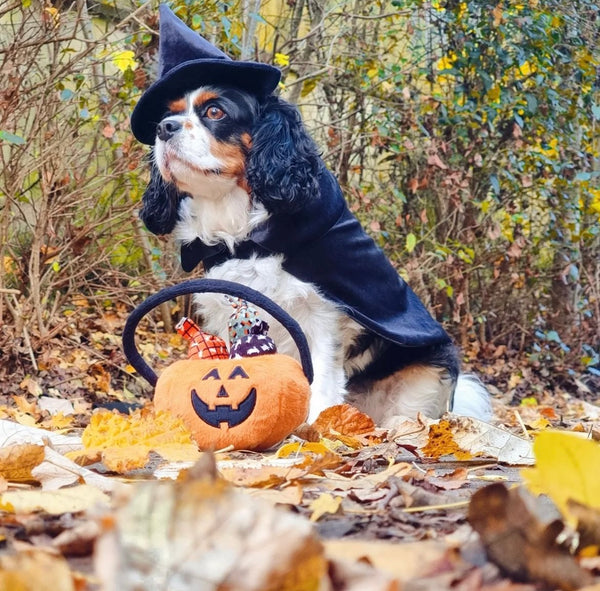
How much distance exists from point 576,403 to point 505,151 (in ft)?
6.84

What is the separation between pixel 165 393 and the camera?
2.43 metres

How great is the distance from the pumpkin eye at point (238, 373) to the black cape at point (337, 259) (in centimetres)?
86

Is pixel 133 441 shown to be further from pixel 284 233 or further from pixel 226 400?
pixel 284 233

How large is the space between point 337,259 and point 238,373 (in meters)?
0.93

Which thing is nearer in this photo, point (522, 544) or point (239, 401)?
point (522, 544)

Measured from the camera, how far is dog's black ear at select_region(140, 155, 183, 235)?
140 inches

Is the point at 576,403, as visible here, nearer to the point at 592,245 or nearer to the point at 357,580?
the point at 592,245

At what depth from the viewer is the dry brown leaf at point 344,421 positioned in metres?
2.79

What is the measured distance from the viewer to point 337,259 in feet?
10.3

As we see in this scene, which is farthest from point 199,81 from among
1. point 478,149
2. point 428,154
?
point 478,149

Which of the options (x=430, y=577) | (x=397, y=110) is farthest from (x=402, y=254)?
(x=430, y=577)

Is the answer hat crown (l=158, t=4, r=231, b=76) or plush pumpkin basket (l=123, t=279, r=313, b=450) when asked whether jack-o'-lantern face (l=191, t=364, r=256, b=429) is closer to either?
plush pumpkin basket (l=123, t=279, r=313, b=450)

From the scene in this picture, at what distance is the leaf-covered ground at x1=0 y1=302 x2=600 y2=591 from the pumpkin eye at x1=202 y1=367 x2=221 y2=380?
204mm

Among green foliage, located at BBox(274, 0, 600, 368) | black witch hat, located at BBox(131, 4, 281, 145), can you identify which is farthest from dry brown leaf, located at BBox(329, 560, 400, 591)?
green foliage, located at BBox(274, 0, 600, 368)
